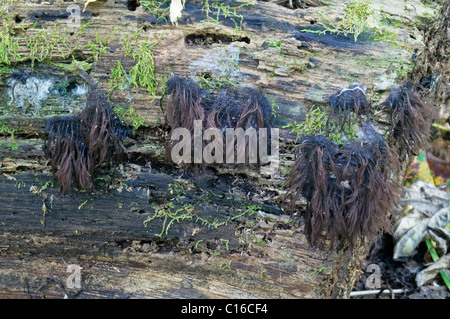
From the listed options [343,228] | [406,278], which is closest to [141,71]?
[343,228]

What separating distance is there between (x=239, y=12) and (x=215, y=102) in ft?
2.36

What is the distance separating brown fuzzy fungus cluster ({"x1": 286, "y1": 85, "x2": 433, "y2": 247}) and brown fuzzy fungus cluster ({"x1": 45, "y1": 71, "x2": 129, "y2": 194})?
4.51 feet

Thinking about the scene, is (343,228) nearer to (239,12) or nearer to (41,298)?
(239,12)

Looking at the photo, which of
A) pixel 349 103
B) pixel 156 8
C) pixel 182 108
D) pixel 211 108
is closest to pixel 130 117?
pixel 182 108

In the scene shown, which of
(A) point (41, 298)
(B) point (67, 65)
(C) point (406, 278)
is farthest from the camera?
(C) point (406, 278)

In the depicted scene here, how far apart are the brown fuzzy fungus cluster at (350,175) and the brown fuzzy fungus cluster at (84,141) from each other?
4.51ft

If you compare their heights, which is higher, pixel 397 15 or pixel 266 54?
pixel 397 15

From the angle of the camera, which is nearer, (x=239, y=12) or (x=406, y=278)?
(x=239, y=12)

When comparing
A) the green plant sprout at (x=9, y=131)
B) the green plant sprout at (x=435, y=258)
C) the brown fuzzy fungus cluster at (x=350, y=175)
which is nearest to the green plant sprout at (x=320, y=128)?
the brown fuzzy fungus cluster at (x=350, y=175)

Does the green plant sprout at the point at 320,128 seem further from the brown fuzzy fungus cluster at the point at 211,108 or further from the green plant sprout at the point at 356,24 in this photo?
the green plant sprout at the point at 356,24

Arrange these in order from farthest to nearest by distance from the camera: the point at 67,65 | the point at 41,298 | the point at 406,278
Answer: the point at 406,278
the point at 41,298
the point at 67,65

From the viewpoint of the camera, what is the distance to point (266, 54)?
295cm

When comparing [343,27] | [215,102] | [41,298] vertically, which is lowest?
[41,298]

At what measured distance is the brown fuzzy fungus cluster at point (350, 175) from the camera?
2.80m
